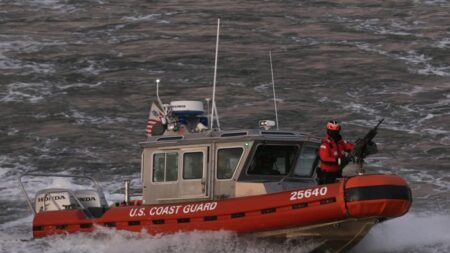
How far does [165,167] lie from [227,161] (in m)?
1.02

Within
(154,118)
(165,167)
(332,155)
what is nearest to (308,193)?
(332,155)

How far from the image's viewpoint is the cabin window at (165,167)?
14.8 m

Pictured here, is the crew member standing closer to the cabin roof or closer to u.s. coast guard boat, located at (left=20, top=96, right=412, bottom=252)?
u.s. coast guard boat, located at (left=20, top=96, right=412, bottom=252)

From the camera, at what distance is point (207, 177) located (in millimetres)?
14445

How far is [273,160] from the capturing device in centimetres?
1430

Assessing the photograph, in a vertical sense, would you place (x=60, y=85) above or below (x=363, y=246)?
below

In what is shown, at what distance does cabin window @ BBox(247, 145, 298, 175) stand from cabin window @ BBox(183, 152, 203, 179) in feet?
2.44

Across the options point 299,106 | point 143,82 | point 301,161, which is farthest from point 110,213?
point 143,82

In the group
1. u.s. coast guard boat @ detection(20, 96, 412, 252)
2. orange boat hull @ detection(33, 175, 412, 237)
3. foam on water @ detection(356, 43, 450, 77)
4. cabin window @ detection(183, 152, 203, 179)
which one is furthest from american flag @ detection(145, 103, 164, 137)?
foam on water @ detection(356, 43, 450, 77)

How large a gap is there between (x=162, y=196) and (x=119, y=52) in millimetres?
19615

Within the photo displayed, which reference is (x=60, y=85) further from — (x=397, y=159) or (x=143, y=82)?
(x=397, y=159)

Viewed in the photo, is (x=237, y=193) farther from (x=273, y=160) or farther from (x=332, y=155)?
(x=332, y=155)

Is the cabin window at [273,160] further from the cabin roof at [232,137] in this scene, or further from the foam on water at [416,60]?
the foam on water at [416,60]

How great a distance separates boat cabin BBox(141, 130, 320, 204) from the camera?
14.2m
